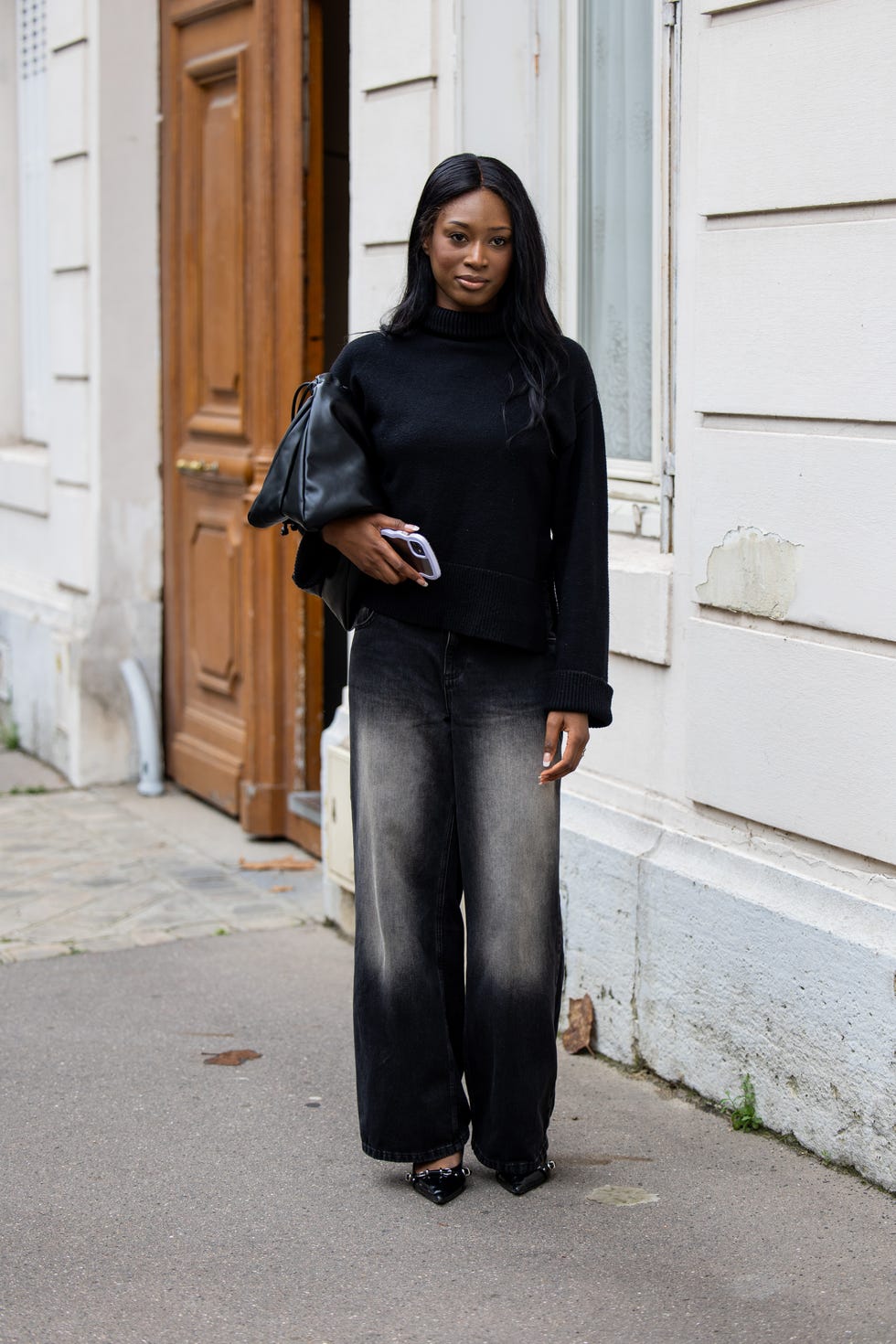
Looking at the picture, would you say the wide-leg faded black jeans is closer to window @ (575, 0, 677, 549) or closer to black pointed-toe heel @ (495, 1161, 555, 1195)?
black pointed-toe heel @ (495, 1161, 555, 1195)

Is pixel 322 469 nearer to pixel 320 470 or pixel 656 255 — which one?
pixel 320 470

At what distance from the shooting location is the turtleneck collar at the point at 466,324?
3510mm

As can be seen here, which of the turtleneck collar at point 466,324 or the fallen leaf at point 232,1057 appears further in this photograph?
the fallen leaf at point 232,1057

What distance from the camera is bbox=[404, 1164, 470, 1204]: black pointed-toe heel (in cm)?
374

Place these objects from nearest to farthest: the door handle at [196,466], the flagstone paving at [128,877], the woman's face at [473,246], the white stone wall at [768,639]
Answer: the woman's face at [473,246] → the white stone wall at [768,639] → the flagstone paving at [128,877] → the door handle at [196,466]

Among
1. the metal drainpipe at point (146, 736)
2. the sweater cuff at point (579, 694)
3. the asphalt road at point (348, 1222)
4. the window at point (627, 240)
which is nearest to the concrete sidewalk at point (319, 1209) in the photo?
the asphalt road at point (348, 1222)

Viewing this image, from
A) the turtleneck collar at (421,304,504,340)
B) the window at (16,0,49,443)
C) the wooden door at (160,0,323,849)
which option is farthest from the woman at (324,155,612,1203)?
the window at (16,0,49,443)

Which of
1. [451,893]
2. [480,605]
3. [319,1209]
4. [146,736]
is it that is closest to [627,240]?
[480,605]

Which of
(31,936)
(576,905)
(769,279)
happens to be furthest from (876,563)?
(31,936)

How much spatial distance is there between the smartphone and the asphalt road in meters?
1.30

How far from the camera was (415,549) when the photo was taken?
3482 millimetres

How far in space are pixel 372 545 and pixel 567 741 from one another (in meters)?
0.53

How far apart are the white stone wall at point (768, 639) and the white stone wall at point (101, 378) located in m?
3.50

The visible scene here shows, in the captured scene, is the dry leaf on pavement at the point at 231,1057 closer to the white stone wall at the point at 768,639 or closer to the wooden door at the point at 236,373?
the white stone wall at the point at 768,639
